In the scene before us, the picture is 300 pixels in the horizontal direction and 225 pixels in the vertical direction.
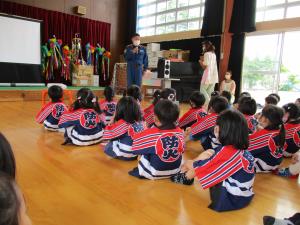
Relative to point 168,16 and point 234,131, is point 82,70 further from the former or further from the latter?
point 234,131

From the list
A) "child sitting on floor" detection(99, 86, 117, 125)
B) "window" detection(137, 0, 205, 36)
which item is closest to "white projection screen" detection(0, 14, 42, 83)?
"window" detection(137, 0, 205, 36)

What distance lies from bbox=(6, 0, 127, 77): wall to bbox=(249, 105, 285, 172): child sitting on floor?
21.4 feet

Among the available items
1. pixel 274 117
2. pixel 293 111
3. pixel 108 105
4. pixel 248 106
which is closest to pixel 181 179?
pixel 274 117

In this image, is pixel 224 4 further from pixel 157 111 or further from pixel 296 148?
pixel 157 111

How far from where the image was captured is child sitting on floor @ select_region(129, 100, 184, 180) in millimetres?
1581

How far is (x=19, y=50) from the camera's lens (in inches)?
239

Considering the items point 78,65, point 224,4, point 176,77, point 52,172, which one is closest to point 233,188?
point 52,172

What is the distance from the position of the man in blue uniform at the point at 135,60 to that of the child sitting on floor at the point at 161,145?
3071 millimetres

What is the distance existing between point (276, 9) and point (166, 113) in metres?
4.87

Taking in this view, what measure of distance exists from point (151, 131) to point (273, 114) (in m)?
0.85

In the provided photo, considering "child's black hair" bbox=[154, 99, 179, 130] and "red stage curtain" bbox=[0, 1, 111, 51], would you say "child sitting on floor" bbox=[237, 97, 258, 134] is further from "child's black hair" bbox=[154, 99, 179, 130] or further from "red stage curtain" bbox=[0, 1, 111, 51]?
"red stage curtain" bbox=[0, 1, 111, 51]

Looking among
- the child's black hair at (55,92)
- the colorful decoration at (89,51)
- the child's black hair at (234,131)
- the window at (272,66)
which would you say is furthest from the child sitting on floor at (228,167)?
the colorful decoration at (89,51)

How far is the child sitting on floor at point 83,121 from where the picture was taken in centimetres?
230

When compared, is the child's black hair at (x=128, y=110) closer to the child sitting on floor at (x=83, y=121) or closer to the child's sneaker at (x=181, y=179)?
the child sitting on floor at (x=83, y=121)
